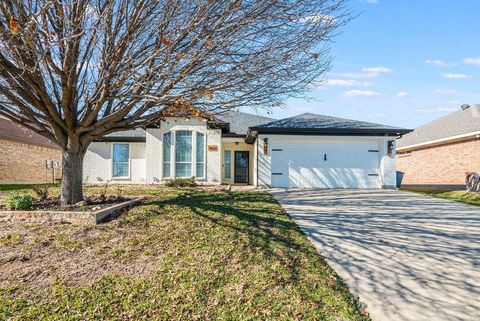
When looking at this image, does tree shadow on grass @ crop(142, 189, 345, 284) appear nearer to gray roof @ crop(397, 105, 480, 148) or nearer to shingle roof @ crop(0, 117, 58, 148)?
gray roof @ crop(397, 105, 480, 148)

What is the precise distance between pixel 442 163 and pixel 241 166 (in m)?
11.4

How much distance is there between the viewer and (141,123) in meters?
7.61

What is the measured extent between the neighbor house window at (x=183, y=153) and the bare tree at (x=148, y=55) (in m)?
7.57

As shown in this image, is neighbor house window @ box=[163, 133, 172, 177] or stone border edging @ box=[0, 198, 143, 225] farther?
neighbor house window @ box=[163, 133, 172, 177]

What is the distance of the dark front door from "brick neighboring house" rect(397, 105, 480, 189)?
10607 millimetres

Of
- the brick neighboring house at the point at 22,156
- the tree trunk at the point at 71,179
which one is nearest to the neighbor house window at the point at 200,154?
the tree trunk at the point at 71,179

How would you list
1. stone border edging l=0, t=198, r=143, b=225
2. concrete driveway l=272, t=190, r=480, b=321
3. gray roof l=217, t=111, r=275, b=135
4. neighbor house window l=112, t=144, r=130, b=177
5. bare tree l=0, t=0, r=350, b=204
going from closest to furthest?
concrete driveway l=272, t=190, r=480, b=321 → bare tree l=0, t=0, r=350, b=204 → stone border edging l=0, t=198, r=143, b=225 → neighbor house window l=112, t=144, r=130, b=177 → gray roof l=217, t=111, r=275, b=135

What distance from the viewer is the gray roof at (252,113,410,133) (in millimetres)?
13453

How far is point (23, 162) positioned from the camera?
19.0 meters

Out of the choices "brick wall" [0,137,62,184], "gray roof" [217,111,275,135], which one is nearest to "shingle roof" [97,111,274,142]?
"gray roof" [217,111,275,135]

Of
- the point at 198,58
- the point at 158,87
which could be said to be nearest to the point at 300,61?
the point at 198,58

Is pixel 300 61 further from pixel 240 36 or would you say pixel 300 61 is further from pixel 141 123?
pixel 141 123

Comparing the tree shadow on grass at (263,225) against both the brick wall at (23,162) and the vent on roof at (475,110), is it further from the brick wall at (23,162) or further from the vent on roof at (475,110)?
the vent on roof at (475,110)

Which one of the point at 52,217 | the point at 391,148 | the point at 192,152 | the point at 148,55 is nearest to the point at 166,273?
the point at 52,217
